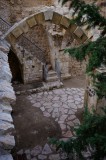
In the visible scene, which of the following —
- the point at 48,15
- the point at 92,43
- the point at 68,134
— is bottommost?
the point at 68,134

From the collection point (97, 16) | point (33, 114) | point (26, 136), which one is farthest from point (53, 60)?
point (97, 16)

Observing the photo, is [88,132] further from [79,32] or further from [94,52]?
[79,32]

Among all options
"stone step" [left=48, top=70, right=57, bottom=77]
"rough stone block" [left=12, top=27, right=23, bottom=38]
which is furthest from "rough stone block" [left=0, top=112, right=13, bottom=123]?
"stone step" [left=48, top=70, right=57, bottom=77]

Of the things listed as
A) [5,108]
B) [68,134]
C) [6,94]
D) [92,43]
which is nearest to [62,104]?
[68,134]

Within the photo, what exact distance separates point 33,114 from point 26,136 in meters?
1.73

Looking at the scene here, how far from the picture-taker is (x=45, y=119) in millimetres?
9609

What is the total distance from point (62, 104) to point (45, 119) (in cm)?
152

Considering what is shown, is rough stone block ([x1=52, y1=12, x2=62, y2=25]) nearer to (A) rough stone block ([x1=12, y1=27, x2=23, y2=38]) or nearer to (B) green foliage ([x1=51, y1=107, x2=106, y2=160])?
(A) rough stone block ([x1=12, y1=27, x2=23, y2=38])

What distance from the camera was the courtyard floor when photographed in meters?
7.66

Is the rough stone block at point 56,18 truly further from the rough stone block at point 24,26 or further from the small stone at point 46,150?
the small stone at point 46,150

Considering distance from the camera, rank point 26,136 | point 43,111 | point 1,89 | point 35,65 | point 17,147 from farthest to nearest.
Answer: point 35,65
point 43,111
point 26,136
point 17,147
point 1,89

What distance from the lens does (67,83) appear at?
1362 cm

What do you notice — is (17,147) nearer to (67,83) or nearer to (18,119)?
(18,119)

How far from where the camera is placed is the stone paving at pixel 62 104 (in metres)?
9.40
